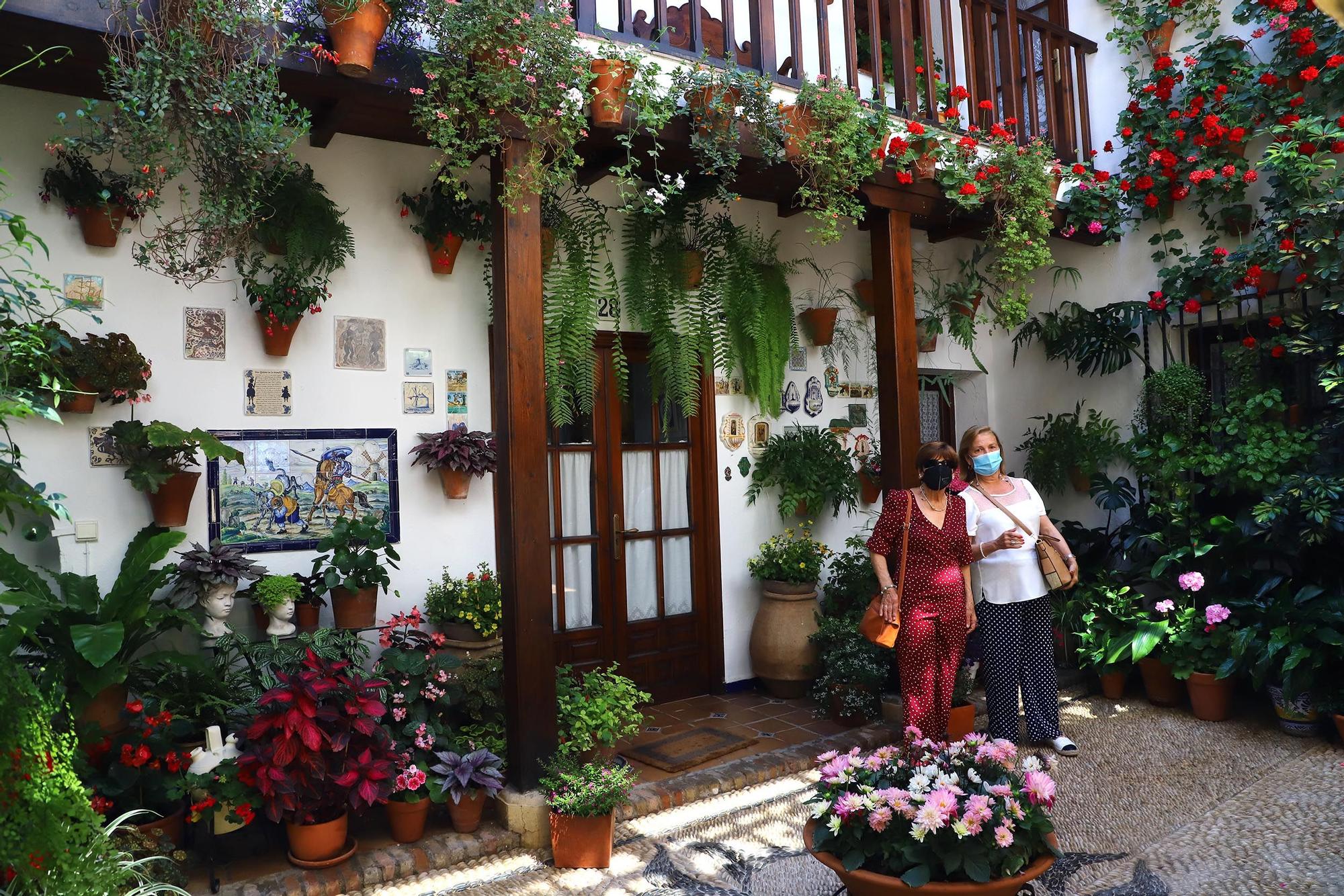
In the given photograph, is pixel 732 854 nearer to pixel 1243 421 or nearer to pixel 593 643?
pixel 593 643

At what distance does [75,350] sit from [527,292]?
189 centimetres

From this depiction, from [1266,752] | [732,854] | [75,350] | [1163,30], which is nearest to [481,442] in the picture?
[75,350]

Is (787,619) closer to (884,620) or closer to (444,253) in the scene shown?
(884,620)

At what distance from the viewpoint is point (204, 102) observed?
343 centimetres

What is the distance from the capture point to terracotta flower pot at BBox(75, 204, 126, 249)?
4191 mm

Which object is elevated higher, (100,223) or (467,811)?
(100,223)

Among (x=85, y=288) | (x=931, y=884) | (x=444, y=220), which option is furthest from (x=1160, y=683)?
(x=85, y=288)

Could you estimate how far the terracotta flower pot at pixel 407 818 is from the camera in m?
3.91

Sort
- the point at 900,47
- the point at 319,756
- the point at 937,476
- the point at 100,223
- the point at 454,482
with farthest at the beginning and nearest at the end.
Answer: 1. the point at 900,47
2. the point at 454,482
3. the point at 937,476
4. the point at 100,223
5. the point at 319,756

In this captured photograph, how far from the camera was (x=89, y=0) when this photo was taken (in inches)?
131

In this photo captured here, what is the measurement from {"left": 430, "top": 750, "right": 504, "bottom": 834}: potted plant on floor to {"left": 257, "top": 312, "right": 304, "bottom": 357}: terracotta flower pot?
207cm

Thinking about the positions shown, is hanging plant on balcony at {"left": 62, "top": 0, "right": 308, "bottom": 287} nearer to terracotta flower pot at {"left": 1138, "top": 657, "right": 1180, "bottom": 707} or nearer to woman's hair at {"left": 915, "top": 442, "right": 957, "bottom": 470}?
woman's hair at {"left": 915, "top": 442, "right": 957, "bottom": 470}

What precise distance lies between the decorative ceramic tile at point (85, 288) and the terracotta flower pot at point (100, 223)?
0.15 m

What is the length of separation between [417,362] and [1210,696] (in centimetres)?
494
